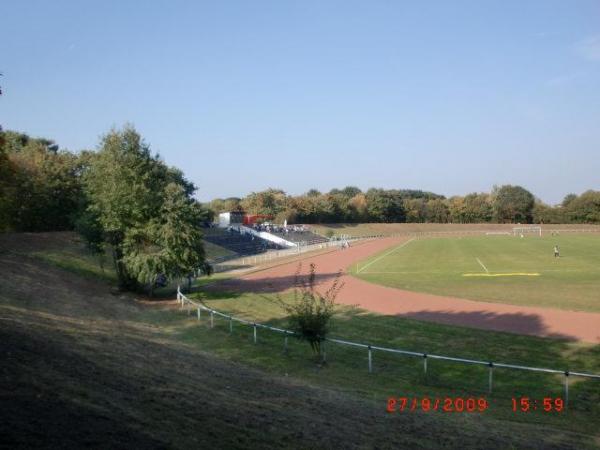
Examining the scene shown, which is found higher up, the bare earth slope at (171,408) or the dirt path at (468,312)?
the bare earth slope at (171,408)

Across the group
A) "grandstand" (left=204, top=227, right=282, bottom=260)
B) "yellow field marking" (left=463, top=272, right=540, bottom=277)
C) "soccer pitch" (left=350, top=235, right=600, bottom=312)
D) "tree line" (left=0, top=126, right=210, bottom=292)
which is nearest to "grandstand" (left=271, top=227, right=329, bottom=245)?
"grandstand" (left=204, top=227, right=282, bottom=260)

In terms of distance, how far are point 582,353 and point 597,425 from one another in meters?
6.32

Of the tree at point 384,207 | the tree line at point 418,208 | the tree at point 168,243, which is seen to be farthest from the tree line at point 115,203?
the tree at point 384,207

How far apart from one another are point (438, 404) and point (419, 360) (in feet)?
→ 13.4

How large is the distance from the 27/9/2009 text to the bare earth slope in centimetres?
55

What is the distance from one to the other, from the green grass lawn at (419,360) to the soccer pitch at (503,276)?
7.71 metres

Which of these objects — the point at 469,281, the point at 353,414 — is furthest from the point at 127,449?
the point at 469,281

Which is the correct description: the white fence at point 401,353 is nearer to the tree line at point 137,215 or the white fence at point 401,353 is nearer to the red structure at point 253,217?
the tree line at point 137,215

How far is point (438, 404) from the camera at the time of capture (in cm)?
1110

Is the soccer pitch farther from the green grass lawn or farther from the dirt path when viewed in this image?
the green grass lawn

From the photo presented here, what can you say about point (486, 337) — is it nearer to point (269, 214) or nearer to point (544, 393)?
point (544, 393)

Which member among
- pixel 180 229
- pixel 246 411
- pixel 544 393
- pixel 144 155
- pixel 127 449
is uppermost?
pixel 144 155

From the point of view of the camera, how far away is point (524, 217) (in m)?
142

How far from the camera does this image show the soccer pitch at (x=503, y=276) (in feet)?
86.8
